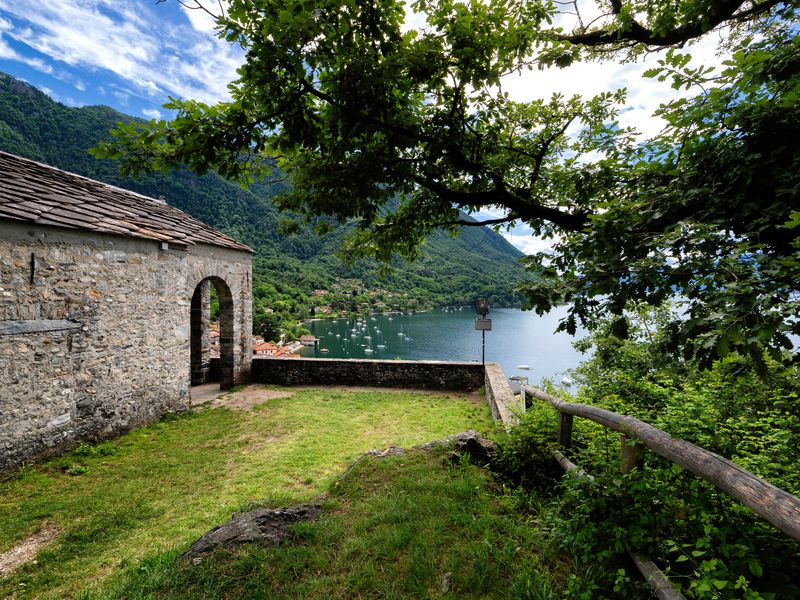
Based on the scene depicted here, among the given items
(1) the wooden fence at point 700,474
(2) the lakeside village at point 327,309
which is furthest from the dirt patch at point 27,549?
(2) the lakeside village at point 327,309

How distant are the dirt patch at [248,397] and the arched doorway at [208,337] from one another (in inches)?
23.7

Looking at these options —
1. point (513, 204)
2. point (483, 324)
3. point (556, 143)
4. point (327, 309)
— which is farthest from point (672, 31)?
point (327, 309)

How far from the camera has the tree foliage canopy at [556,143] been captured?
181cm

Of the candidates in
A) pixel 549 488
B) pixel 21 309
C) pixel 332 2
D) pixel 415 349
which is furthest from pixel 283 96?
pixel 415 349

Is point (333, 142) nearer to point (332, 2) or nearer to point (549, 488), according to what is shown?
point (332, 2)

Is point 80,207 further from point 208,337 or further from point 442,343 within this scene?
point 442,343

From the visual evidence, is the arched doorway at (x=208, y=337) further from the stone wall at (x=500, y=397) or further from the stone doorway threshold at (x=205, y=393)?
the stone wall at (x=500, y=397)

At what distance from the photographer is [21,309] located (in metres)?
4.86

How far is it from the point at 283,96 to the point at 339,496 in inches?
141

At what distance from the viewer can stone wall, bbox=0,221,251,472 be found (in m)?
4.80

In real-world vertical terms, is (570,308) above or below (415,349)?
above

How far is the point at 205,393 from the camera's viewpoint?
891 centimetres

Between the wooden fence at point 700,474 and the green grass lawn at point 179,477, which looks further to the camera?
the green grass lawn at point 179,477

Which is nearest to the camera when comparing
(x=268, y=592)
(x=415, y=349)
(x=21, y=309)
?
(x=268, y=592)
